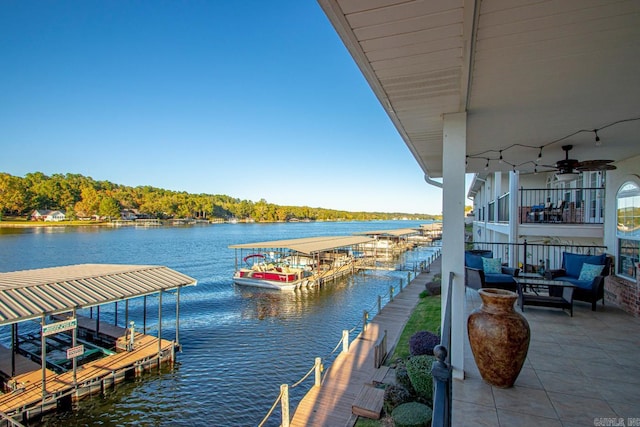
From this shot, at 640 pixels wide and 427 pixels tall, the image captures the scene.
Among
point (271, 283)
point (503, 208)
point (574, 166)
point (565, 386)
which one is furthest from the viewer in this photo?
point (271, 283)

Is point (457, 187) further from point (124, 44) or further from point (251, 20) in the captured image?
point (124, 44)

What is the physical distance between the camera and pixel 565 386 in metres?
3.19

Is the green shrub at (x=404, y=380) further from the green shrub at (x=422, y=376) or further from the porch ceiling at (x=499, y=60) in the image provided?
the porch ceiling at (x=499, y=60)

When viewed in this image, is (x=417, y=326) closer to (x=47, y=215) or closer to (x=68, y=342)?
(x=68, y=342)

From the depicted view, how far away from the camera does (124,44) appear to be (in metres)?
37.7

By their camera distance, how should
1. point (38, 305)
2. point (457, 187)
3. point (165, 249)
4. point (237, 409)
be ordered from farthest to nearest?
1. point (165, 249)
2. point (237, 409)
3. point (38, 305)
4. point (457, 187)

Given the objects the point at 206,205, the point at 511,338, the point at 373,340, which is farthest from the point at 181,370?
the point at 206,205

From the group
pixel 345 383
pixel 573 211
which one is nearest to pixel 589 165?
pixel 573 211

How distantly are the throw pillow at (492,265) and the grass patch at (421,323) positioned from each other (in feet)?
6.94

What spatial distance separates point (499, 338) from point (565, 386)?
1.03 meters

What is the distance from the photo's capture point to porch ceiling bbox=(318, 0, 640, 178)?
1.86m

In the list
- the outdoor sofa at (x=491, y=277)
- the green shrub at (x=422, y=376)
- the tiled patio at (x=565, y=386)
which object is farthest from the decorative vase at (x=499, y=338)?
the outdoor sofa at (x=491, y=277)

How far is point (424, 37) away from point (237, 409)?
9.28m

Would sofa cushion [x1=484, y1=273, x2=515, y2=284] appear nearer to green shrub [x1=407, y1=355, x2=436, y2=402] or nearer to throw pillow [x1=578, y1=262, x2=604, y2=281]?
throw pillow [x1=578, y1=262, x2=604, y2=281]
